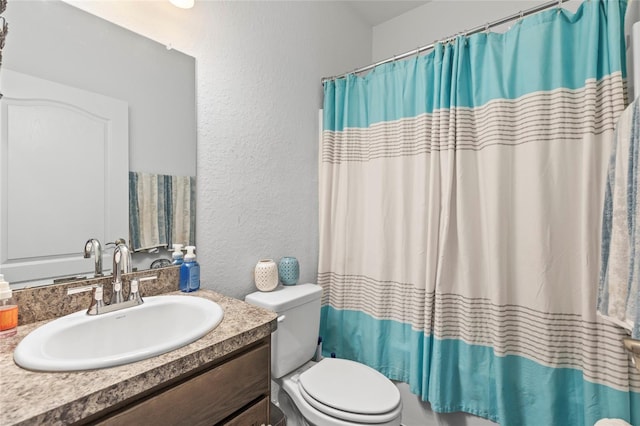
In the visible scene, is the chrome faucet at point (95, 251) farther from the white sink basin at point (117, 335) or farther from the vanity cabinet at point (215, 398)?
the vanity cabinet at point (215, 398)

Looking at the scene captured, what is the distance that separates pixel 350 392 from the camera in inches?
48.8

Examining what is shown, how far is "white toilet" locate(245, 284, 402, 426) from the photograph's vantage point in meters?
1.14

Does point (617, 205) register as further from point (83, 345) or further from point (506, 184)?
point (83, 345)

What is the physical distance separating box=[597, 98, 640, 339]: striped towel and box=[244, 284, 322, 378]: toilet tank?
1.14 m

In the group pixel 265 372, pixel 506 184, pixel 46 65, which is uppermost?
pixel 46 65

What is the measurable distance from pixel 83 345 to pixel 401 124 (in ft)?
5.30

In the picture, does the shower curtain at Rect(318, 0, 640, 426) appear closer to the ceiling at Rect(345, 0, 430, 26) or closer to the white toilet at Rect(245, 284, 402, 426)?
the white toilet at Rect(245, 284, 402, 426)

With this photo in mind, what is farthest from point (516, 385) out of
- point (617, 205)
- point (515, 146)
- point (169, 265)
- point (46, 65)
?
point (46, 65)

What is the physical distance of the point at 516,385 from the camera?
4.26ft

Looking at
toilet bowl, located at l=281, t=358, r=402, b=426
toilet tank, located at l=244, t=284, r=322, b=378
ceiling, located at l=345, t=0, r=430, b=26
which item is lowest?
toilet bowl, located at l=281, t=358, r=402, b=426

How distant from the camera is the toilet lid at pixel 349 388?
1.15m

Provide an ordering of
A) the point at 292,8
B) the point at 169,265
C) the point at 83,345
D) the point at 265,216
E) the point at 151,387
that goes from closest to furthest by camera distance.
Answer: the point at 151,387
the point at 83,345
the point at 169,265
the point at 265,216
the point at 292,8

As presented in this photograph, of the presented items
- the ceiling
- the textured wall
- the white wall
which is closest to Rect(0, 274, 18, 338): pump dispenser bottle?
the textured wall

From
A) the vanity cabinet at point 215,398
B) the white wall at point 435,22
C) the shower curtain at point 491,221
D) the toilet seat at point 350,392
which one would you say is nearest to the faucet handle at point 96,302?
the vanity cabinet at point 215,398
